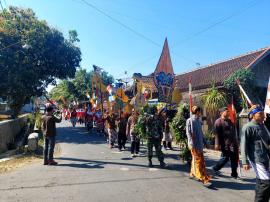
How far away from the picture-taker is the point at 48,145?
37.1 ft

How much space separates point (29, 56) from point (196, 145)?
19.4 meters

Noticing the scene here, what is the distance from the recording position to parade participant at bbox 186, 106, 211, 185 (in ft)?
27.7

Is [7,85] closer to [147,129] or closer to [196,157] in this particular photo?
[147,129]

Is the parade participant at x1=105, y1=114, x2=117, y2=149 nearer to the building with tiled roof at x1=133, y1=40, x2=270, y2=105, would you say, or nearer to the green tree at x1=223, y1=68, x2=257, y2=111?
the building with tiled roof at x1=133, y1=40, x2=270, y2=105

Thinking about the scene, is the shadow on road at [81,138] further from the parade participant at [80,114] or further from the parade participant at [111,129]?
the parade participant at [80,114]

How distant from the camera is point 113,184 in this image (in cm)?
840

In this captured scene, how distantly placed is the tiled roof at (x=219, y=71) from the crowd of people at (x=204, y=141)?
20.1 feet

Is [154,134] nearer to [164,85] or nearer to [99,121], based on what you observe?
[164,85]

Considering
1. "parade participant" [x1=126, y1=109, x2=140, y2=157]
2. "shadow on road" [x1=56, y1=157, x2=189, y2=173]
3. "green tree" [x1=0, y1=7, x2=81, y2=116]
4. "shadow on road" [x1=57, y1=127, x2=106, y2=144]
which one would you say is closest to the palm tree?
"parade participant" [x1=126, y1=109, x2=140, y2=157]

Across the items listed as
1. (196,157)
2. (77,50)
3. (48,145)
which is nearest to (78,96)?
(77,50)

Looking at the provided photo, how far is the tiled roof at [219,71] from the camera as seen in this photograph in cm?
1966

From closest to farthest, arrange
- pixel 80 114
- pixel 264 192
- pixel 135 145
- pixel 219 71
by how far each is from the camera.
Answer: pixel 264 192, pixel 135 145, pixel 219 71, pixel 80 114

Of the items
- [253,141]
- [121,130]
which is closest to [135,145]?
[121,130]

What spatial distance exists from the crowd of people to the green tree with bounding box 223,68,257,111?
4223mm
